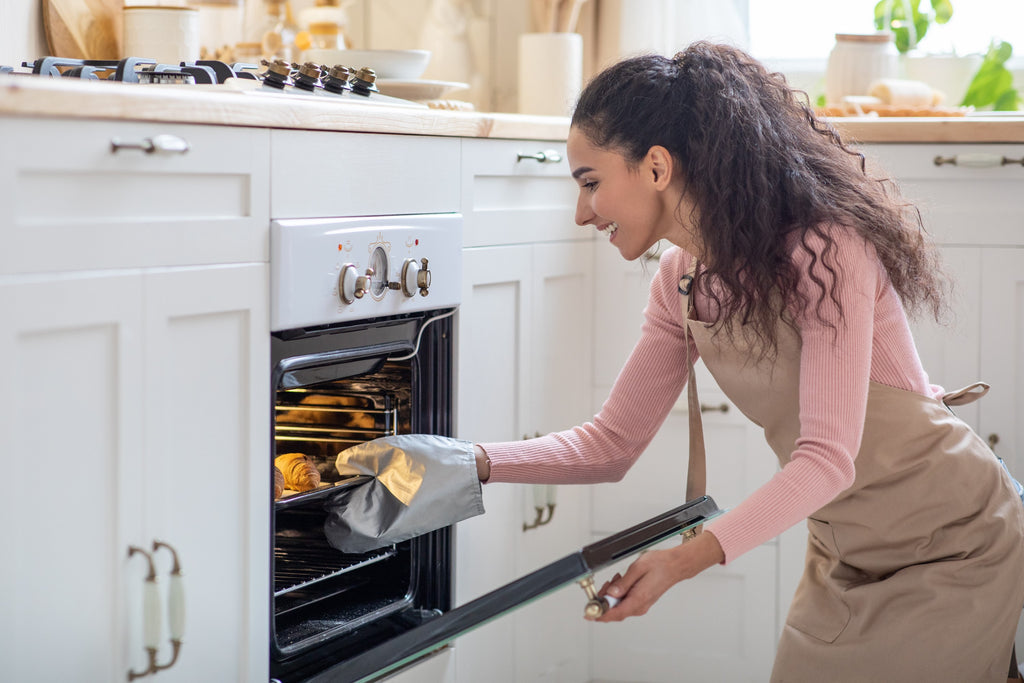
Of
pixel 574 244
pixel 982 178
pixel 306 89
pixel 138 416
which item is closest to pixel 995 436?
pixel 982 178

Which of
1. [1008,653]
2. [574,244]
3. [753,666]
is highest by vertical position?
[574,244]

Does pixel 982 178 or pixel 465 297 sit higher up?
pixel 982 178

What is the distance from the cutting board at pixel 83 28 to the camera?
5.73 ft

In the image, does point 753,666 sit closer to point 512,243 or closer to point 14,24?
point 512,243

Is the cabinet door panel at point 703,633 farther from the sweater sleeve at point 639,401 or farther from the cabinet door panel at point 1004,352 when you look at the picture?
the sweater sleeve at point 639,401

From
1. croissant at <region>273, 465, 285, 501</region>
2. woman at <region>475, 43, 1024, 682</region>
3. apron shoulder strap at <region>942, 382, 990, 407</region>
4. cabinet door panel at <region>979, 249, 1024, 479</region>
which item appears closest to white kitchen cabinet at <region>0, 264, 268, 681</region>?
croissant at <region>273, 465, 285, 501</region>

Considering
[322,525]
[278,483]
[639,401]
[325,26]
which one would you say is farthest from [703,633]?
[325,26]

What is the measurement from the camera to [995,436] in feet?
6.75

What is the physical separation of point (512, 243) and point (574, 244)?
0.27 meters

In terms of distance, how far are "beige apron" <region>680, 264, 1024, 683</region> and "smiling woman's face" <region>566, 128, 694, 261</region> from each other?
12 centimetres

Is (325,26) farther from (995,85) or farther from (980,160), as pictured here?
(995,85)

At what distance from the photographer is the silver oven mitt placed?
57.1 inches

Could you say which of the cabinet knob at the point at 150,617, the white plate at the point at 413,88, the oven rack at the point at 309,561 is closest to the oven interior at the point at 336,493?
the oven rack at the point at 309,561

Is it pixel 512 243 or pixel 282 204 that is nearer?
pixel 282 204
